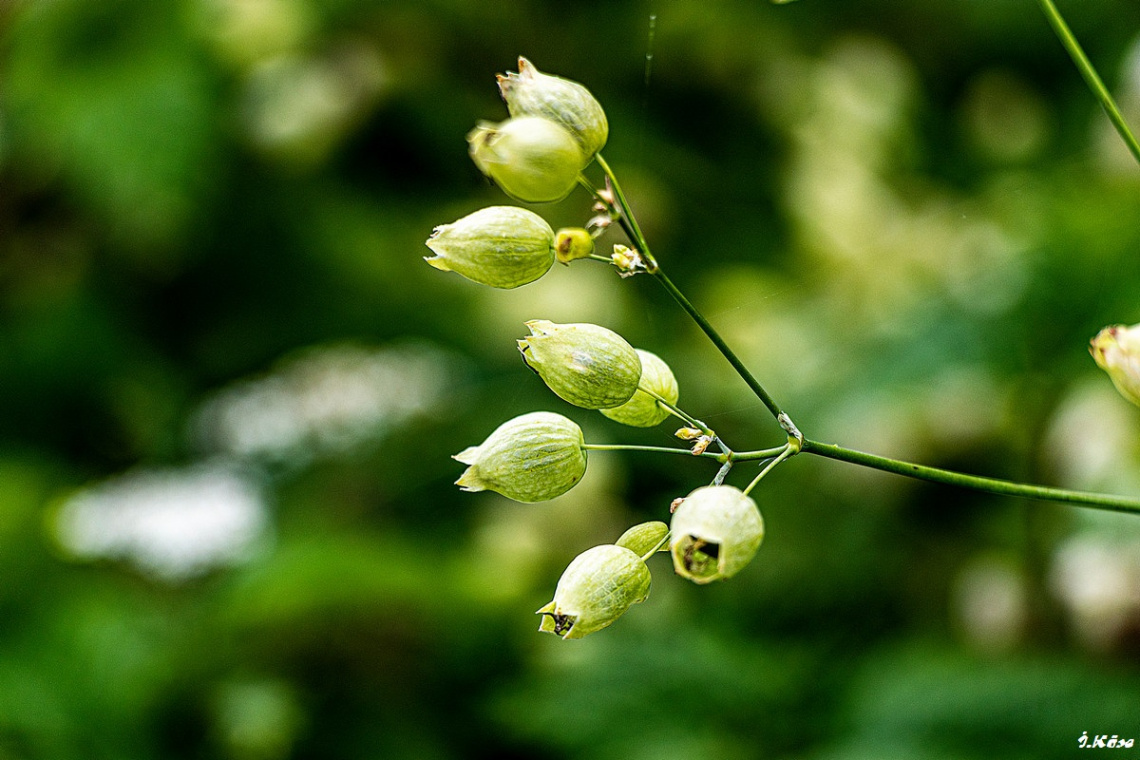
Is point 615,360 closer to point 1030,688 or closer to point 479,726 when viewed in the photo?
point 1030,688

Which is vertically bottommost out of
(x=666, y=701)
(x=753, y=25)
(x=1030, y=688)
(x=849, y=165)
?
(x=666, y=701)

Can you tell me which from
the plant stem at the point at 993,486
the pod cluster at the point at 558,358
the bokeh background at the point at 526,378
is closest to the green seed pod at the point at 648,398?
the pod cluster at the point at 558,358

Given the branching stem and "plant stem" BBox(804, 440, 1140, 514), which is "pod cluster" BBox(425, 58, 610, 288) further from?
"plant stem" BBox(804, 440, 1140, 514)

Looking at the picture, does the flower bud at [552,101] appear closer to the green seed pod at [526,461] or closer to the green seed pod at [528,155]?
the green seed pod at [528,155]

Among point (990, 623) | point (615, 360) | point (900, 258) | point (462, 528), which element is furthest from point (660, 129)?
point (615, 360)

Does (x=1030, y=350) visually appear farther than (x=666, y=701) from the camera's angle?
Yes
